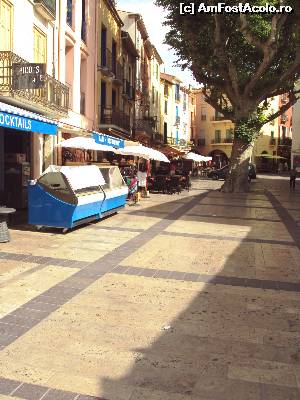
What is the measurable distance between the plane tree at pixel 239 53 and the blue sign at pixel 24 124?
38.9 feet

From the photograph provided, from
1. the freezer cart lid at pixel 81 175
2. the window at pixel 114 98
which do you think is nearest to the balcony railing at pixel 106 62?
the window at pixel 114 98

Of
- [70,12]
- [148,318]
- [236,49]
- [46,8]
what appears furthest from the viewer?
[236,49]

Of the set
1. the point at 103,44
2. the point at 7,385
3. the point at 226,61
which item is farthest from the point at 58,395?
the point at 103,44

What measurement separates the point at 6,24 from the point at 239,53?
1499cm

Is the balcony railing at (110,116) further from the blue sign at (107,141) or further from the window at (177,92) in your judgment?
the window at (177,92)

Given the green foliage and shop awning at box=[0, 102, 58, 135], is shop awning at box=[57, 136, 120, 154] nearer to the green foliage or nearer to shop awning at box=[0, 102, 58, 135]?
shop awning at box=[0, 102, 58, 135]

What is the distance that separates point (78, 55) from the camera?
1991 centimetres

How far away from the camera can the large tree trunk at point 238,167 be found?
22906mm

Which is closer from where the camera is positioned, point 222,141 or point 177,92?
point 177,92

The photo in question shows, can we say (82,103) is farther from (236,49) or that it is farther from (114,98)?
(236,49)

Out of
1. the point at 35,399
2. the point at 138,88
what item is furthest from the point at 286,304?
the point at 138,88

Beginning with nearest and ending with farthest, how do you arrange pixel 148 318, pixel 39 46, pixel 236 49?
pixel 148 318 < pixel 39 46 < pixel 236 49

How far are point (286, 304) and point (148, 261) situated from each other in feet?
8.73

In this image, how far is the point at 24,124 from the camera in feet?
32.3
